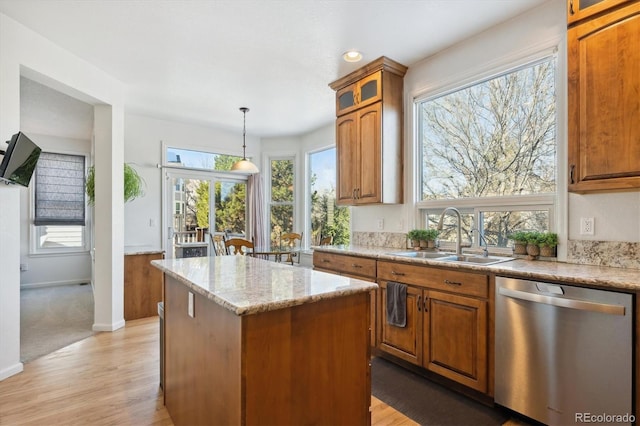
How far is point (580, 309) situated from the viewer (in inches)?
Result: 67.2

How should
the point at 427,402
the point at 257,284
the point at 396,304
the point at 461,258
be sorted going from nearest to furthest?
the point at 257,284 < the point at 427,402 < the point at 396,304 < the point at 461,258

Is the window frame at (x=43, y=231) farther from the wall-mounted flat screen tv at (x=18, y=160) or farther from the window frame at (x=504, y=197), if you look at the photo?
the window frame at (x=504, y=197)

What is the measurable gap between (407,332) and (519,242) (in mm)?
1066

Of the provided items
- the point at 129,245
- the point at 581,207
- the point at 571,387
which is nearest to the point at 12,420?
the point at 129,245

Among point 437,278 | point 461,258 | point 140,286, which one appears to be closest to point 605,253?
point 461,258

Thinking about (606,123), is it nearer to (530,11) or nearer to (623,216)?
(623,216)

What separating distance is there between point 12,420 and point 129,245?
289 cm

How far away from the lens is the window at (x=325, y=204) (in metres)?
5.05

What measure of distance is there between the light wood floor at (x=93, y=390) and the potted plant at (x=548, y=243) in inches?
57.3

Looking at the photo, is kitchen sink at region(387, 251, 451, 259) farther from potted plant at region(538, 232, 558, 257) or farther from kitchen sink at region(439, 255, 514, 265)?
potted plant at region(538, 232, 558, 257)

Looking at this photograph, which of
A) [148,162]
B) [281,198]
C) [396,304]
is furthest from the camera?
[281,198]

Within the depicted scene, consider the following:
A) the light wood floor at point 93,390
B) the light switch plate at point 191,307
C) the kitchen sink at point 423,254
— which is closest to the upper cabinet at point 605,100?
the kitchen sink at point 423,254

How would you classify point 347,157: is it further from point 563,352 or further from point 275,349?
point 275,349

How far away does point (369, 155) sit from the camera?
3.32 meters
